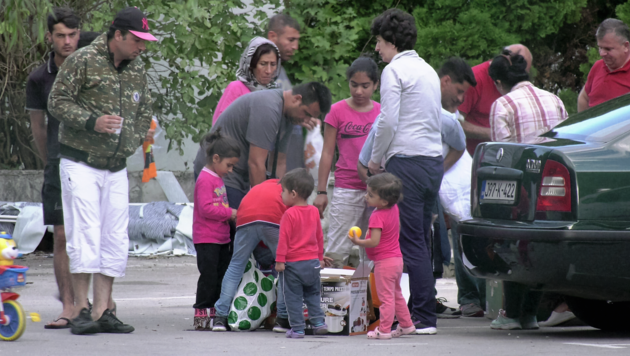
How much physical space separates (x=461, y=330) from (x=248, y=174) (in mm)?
1780

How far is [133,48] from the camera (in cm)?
565

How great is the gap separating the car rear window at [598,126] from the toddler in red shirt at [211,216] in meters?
2.04

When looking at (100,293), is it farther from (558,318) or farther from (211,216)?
(558,318)

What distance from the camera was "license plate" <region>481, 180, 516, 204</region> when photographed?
17.6ft

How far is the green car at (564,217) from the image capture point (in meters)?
4.98

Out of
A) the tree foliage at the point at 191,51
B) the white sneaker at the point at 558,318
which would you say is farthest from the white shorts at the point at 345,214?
the tree foliage at the point at 191,51

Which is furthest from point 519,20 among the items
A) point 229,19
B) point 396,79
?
point 396,79

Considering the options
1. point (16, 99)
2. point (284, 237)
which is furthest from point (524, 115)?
point (16, 99)

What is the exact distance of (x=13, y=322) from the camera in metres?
5.20

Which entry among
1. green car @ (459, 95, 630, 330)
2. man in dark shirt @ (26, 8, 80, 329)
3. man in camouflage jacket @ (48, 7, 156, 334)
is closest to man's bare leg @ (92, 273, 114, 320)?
man in camouflage jacket @ (48, 7, 156, 334)

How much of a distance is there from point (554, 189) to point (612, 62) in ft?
7.62

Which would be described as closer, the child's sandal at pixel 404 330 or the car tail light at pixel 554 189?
the car tail light at pixel 554 189

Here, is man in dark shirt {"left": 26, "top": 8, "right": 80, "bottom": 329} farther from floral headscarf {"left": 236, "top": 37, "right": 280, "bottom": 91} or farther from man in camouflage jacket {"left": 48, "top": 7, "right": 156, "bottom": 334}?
floral headscarf {"left": 236, "top": 37, "right": 280, "bottom": 91}

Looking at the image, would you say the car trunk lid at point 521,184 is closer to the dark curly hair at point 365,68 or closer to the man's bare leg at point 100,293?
the dark curly hair at point 365,68
